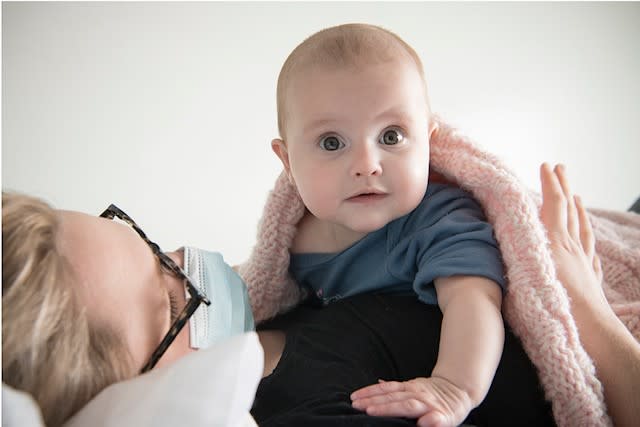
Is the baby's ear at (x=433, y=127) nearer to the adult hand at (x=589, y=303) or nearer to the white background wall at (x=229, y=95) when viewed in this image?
the adult hand at (x=589, y=303)

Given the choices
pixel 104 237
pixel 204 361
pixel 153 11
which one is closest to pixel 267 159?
pixel 153 11

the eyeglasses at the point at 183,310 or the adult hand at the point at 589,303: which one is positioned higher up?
the eyeglasses at the point at 183,310

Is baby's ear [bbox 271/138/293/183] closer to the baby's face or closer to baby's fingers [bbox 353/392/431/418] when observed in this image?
the baby's face

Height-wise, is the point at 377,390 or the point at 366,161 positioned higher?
the point at 366,161

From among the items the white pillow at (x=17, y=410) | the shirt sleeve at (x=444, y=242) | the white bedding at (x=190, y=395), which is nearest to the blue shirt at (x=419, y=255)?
the shirt sleeve at (x=444, y=242)

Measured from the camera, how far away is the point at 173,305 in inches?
27.2

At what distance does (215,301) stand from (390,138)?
37 centimetres

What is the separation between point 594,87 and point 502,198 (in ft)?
7.47

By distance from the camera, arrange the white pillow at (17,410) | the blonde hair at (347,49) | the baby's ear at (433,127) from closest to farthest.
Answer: the white pillow at (17,410) < the blonde hair at (347,49) < the baby's ear at (433,127)

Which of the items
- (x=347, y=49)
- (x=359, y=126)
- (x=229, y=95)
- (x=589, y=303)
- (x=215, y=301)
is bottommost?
(x=589, y=303)

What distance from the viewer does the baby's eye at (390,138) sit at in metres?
0.82

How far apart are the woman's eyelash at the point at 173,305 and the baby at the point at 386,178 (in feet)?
0.94

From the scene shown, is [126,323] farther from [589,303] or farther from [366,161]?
[589,303]

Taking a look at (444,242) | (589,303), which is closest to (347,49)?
(444,242)
